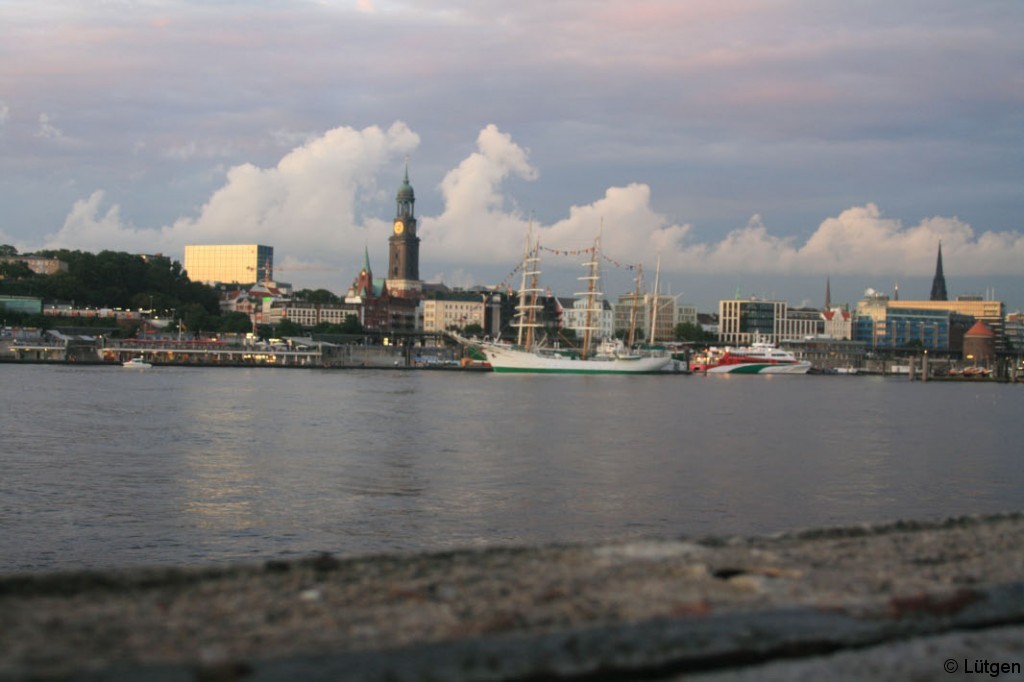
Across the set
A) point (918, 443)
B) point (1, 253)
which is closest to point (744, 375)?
point (918, 443)

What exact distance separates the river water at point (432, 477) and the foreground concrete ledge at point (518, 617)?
624 cm

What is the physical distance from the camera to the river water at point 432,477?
15094 millimetres

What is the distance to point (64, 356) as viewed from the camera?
116m

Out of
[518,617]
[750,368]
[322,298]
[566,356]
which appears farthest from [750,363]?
[518,617]

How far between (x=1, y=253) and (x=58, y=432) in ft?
517

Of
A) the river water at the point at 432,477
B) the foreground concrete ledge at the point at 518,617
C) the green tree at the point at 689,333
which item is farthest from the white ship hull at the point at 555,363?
the foreground concrete ledge at the point at 518,617

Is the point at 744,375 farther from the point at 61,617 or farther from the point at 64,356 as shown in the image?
the point at 61,617

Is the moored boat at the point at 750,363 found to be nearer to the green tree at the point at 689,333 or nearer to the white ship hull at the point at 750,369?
the white ship hull at the point at 750,369

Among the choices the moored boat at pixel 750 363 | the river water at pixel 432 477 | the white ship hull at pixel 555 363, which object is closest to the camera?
the river water at pixel 432 477

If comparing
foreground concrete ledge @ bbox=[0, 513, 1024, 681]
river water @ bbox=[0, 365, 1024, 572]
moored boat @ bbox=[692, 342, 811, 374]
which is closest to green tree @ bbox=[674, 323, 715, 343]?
moored boat @ bbox=[692, 342, 811, 374]

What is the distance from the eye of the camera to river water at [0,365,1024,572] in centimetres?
1509

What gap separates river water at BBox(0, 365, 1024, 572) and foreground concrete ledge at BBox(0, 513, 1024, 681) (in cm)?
624

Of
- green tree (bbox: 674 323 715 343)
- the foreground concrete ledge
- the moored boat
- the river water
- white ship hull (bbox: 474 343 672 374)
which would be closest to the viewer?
the foreground concrete ledge

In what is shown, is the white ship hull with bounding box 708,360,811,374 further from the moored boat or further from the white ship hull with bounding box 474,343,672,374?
the white ship hull with bounding box 474,343,672,374
